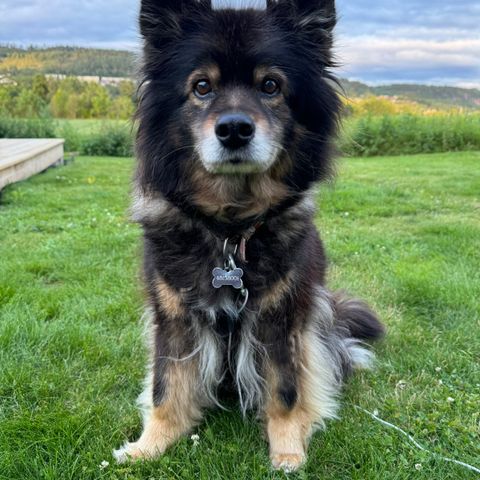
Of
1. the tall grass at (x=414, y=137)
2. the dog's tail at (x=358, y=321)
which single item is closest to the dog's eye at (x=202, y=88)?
the dog's tail at (x=358, y=321)

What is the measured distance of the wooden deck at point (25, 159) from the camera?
7.93m

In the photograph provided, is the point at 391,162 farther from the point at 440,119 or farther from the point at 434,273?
the point at 434,273

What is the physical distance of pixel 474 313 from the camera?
3639 millimetres

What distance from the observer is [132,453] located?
2352 millimetres

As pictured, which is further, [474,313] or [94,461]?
[474,313]

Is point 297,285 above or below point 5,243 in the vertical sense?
above

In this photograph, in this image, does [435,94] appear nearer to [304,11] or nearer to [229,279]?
[304,11]

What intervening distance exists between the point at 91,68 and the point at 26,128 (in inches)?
620

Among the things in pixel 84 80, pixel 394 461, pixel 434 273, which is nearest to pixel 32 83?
pixel 84 80

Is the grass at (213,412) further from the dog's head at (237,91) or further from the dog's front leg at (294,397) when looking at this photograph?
the dog's head at (237,91)

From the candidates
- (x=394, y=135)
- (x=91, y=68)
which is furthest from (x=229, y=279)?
(x=91, y=68)

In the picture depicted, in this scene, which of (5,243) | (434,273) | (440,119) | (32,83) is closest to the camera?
(434,273)

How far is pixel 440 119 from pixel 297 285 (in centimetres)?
1501

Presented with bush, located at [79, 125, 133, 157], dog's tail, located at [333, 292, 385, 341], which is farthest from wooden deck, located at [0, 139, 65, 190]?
dog's tail, located at [333, 292, 385, 341]
